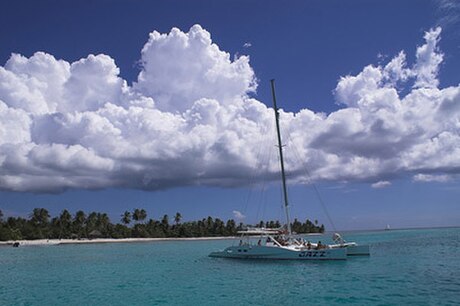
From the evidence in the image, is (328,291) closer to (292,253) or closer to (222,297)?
(222,297)

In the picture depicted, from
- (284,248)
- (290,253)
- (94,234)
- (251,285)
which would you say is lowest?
(251,285)

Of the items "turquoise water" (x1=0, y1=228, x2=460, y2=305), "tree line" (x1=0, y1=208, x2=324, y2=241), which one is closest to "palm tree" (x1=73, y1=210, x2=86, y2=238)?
"tree line" (x1=0, y1=208, x2=324, y2=241)

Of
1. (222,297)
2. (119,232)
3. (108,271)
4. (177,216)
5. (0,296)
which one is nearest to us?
(222,297)

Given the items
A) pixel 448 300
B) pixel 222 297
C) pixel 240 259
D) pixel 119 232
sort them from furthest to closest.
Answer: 1. pixel 119 232
2. pixel 240 259
3. pixel 222 297
4. pixel 448 300

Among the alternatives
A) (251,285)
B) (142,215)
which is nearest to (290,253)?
(251,285)

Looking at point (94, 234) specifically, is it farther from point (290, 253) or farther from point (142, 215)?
point (290, 253)

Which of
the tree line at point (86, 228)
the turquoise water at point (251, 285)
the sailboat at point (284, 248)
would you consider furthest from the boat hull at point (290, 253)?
the tree line at point (86, 228)

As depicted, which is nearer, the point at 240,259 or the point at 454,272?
the point at 454,272

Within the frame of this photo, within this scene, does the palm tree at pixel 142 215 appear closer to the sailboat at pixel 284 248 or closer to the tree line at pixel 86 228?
the tree line at pixel 86 228

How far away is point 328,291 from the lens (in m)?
26.6

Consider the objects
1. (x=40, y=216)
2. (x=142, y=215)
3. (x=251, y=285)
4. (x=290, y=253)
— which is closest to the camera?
(x=251, y=285)

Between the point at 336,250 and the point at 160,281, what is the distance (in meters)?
19.6

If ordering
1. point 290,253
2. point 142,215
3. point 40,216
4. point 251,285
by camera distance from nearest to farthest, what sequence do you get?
1. point 251,285
2. point 290,253
3. point 40,216
4. point 142,215

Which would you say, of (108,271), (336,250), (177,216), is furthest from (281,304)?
(177,216)
